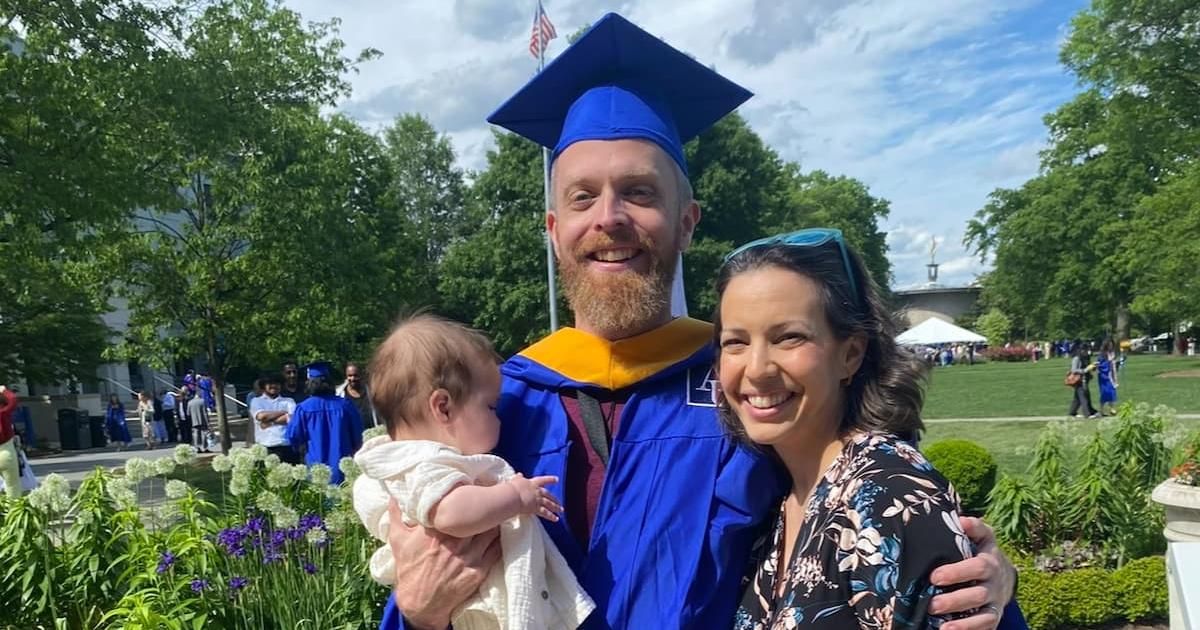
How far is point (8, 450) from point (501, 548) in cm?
888

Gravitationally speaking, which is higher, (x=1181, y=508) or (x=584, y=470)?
(x=584, y=470)

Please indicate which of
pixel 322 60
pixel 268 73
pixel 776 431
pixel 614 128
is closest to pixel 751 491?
pixel 776 431

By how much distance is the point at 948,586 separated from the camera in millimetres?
1280

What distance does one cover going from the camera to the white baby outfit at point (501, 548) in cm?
175

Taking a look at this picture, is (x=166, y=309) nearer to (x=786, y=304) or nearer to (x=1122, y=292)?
(x=786, y=304)

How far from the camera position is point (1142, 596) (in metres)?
5.71

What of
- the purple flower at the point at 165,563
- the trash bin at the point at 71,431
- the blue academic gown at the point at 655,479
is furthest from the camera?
the trash bin at the point at 71,431

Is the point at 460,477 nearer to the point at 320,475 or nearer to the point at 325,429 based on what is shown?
the point at 320,475

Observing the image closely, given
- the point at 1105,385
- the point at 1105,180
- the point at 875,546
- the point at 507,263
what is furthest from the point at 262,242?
the point at 1105,180

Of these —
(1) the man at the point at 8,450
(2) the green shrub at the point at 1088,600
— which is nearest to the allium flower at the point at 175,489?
(2) the green shrub at the point at 1088,600

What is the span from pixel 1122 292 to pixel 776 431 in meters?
43.8

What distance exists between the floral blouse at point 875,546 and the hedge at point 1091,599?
16.6 ft

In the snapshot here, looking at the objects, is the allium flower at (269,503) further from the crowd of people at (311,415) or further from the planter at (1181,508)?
the planter at (1181,508)

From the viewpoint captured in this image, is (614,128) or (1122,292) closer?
(614,128)
